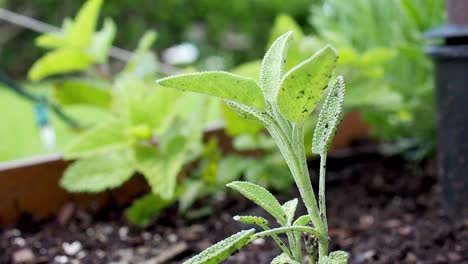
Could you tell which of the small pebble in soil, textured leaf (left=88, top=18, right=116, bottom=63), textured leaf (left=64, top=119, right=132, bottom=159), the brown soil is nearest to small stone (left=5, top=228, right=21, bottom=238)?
the brown soil

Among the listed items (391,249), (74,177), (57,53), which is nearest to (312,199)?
(391,249)

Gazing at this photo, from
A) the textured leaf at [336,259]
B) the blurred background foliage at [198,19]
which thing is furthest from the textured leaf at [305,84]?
the blurred background foliage at [198,19]

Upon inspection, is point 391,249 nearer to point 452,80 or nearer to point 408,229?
point 408,229

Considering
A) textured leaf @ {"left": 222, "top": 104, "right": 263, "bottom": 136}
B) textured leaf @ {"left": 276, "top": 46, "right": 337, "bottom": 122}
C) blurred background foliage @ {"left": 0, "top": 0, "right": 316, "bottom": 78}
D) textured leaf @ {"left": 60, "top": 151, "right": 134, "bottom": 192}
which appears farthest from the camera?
blurred background foliage @ {"left": 0, "top": 0, "right": 316, "bottom": 78}

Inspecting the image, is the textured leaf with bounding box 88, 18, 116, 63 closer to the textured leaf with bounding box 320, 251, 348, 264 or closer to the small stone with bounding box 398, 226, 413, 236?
Answer: the small stone with bounding box 398, 226, 413, 236

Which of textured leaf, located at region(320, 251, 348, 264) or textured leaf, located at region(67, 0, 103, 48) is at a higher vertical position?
textured leaf, located at region(67, 0, 103, 48)

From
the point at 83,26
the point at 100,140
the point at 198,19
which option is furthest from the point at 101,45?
the point at 198,19
